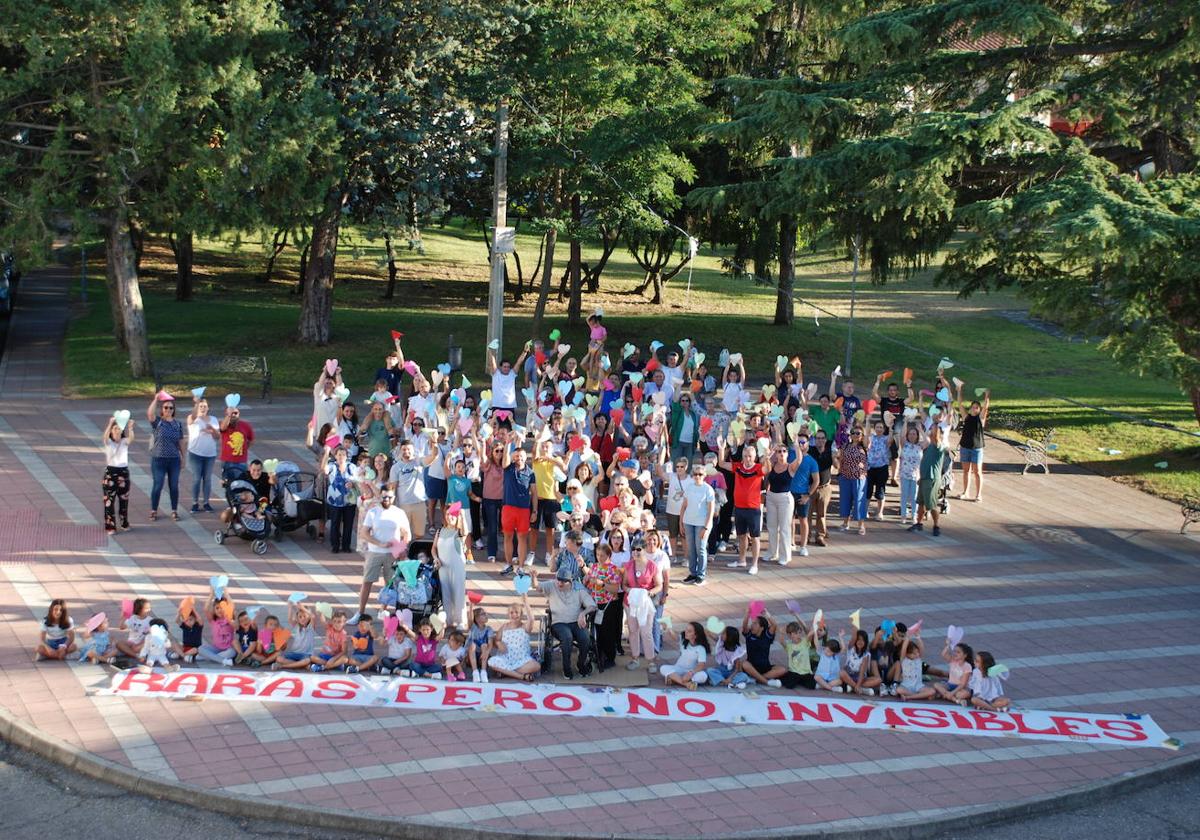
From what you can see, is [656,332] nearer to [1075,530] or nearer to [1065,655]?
[1075,530]

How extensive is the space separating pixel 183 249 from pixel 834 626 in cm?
2706

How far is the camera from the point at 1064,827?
1008cm

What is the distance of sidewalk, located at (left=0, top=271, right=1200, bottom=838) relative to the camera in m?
9.91

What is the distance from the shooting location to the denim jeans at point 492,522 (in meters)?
15.4

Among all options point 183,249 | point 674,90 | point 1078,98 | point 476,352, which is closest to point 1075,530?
point 1078,98

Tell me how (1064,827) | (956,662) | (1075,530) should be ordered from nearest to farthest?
(1064,827), (956,662), (1075,530)

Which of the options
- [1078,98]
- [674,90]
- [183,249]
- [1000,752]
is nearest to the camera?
[1000,752]

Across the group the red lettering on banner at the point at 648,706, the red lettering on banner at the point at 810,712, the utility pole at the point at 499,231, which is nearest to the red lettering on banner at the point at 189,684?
the red lettering on banner at the point at 648,706

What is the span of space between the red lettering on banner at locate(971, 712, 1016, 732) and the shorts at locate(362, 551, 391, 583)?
19.5 ft

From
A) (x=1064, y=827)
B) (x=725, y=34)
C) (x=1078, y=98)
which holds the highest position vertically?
(x=725, y=34)

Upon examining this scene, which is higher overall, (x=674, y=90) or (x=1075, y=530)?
(x=674, y=90)

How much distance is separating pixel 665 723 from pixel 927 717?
7.91ft

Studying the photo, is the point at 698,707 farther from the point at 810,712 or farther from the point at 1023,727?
the point at 1023,727

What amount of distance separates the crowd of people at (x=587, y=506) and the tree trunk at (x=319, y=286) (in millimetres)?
8735
